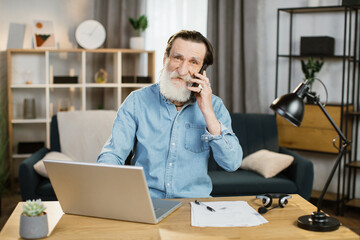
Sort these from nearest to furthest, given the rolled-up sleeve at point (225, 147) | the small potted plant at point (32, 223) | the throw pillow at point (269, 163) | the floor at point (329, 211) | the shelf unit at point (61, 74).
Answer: the small potted plant at point (32, 223), the rolled-up sleeve at point (225, 147), the throw pillow at point (269, 163), the floor at point (329, 211), the shelf unit at point (61, 74)

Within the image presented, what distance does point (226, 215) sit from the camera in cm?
165

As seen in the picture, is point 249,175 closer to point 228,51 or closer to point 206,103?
point 228,51

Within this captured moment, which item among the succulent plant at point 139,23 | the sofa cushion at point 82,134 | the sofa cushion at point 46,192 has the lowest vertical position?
the sofa cushion at point 46,192

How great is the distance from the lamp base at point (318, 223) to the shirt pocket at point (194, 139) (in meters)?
0.58

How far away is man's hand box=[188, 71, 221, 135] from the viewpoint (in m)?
1.96

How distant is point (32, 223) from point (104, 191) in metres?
0.23

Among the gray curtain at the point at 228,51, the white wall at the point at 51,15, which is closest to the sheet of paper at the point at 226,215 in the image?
the gray curtain at the point at 228,51

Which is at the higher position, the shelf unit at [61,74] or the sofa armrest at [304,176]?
the shelf unit at [61,74]

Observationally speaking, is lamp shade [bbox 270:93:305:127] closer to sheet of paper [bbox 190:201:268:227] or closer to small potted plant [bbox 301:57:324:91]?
sheet of paper [bbox 190:201:268:227]

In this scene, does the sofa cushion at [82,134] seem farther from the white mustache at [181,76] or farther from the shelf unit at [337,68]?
the white mustache at [181,76]

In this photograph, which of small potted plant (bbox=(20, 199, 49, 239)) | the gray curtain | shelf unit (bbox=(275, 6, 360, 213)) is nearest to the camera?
small potted plant (bbox=(20, 199, 49, 239))

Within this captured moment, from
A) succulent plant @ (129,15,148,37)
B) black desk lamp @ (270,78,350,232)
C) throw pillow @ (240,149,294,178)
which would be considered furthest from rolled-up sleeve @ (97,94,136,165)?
succulent plant @ (129,15,148,37)

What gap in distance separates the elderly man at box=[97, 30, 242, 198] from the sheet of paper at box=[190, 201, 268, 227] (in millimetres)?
267

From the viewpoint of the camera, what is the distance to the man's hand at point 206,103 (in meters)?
1.96
